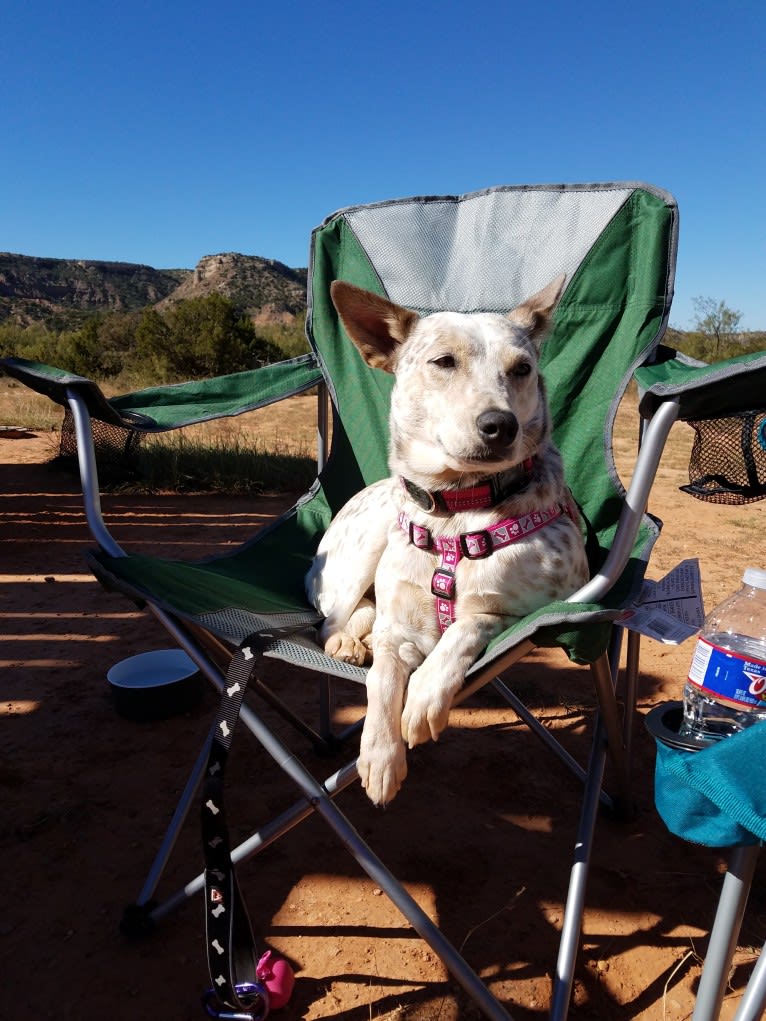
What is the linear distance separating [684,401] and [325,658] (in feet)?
3.20

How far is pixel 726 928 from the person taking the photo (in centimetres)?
115

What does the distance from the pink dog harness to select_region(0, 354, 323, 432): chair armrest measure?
85cm

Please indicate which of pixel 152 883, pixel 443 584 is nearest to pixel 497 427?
pixel 443 584

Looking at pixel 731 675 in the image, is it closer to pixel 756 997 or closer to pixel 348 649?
pixel 756 997

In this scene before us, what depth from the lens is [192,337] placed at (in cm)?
1474

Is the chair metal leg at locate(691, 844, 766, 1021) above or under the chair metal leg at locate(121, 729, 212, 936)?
above

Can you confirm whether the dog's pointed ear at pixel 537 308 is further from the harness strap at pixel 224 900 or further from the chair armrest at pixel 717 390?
the harness strap at pixel 224 900

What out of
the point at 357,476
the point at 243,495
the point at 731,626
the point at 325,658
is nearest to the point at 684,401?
the point at 731,626

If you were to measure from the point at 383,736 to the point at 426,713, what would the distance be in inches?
4.5

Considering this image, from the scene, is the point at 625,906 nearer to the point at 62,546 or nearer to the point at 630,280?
the point at 630,280

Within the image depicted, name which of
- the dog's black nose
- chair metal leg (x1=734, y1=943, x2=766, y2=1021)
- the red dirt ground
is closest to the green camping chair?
the red dirt ground

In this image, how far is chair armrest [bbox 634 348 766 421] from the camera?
4.60 feet

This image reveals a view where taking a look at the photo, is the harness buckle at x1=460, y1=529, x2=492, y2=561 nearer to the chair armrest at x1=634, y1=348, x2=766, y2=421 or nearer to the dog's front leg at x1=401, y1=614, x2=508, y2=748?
the dog's front leg at x1=401, y1=614, x2=508, y2=748

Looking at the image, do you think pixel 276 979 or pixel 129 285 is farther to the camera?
pixel 129 285
